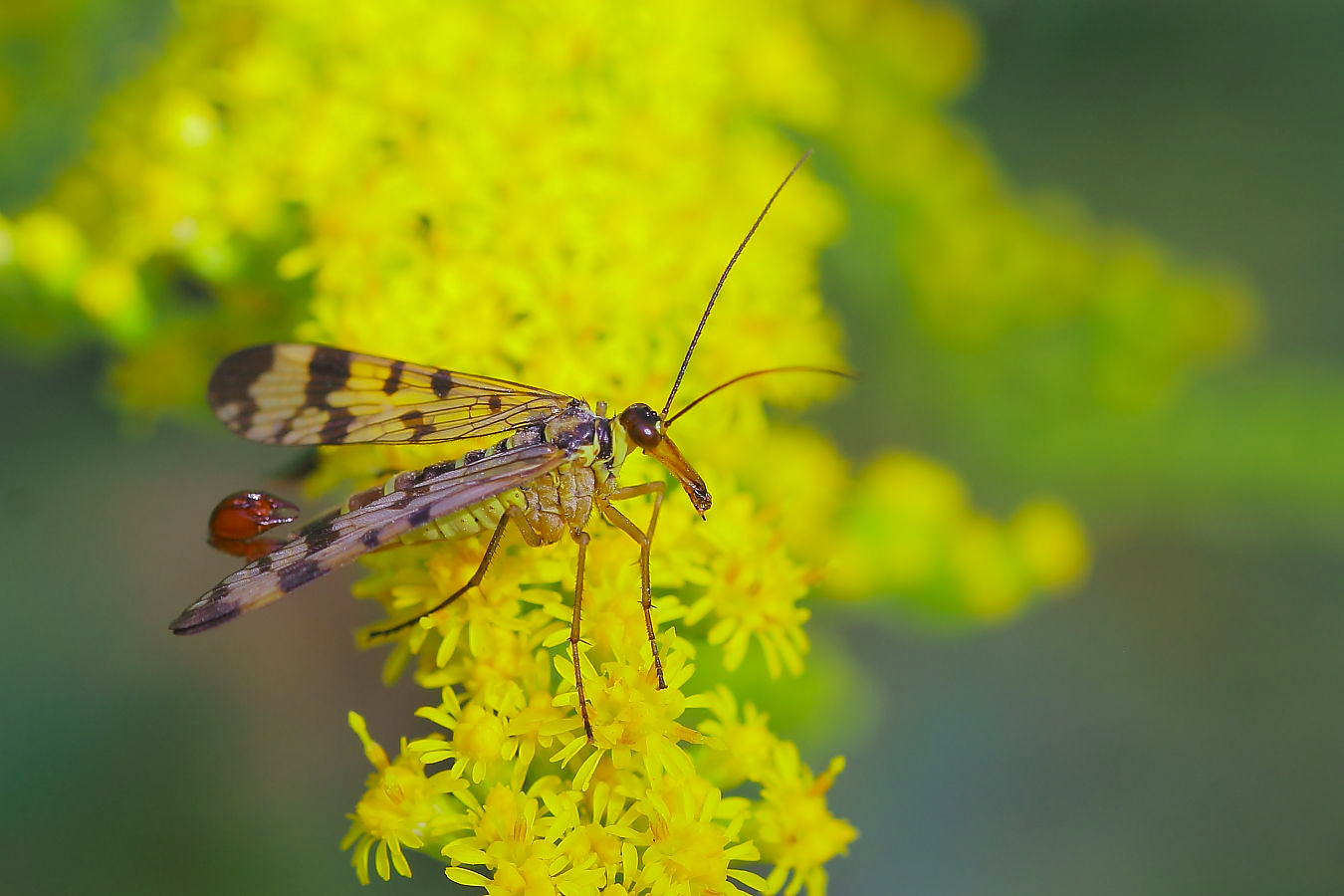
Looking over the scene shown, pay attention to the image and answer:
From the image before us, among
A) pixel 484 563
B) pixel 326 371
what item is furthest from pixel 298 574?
pixel 326 371

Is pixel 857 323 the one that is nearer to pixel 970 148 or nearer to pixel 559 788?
pixel 970 148

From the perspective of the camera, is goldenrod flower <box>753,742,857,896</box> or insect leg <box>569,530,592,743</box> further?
goldenrod flower <box>753,742,857,896</box>

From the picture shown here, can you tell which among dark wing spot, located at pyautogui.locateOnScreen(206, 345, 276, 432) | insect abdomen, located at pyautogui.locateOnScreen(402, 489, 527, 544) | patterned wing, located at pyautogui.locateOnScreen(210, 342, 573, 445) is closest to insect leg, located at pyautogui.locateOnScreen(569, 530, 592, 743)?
insect abdomen, located at pyautogui.locateOnScreen(402, 489, 527, 544)

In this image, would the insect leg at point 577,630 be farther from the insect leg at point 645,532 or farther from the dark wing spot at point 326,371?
the dark wing spot at point 326,371

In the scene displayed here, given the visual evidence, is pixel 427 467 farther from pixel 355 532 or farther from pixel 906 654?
pixel 906 654

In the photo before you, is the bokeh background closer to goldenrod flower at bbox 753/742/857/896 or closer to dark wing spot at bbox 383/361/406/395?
goldenrod flower at bbox 753/742/857/896

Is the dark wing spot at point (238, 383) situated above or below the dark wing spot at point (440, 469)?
above

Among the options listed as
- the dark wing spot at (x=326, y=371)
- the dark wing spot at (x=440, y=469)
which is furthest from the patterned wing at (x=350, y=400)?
the dark wing spot at (x=440, y=469)

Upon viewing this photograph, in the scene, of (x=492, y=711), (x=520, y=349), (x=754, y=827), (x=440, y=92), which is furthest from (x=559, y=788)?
(x=440, y=92)
